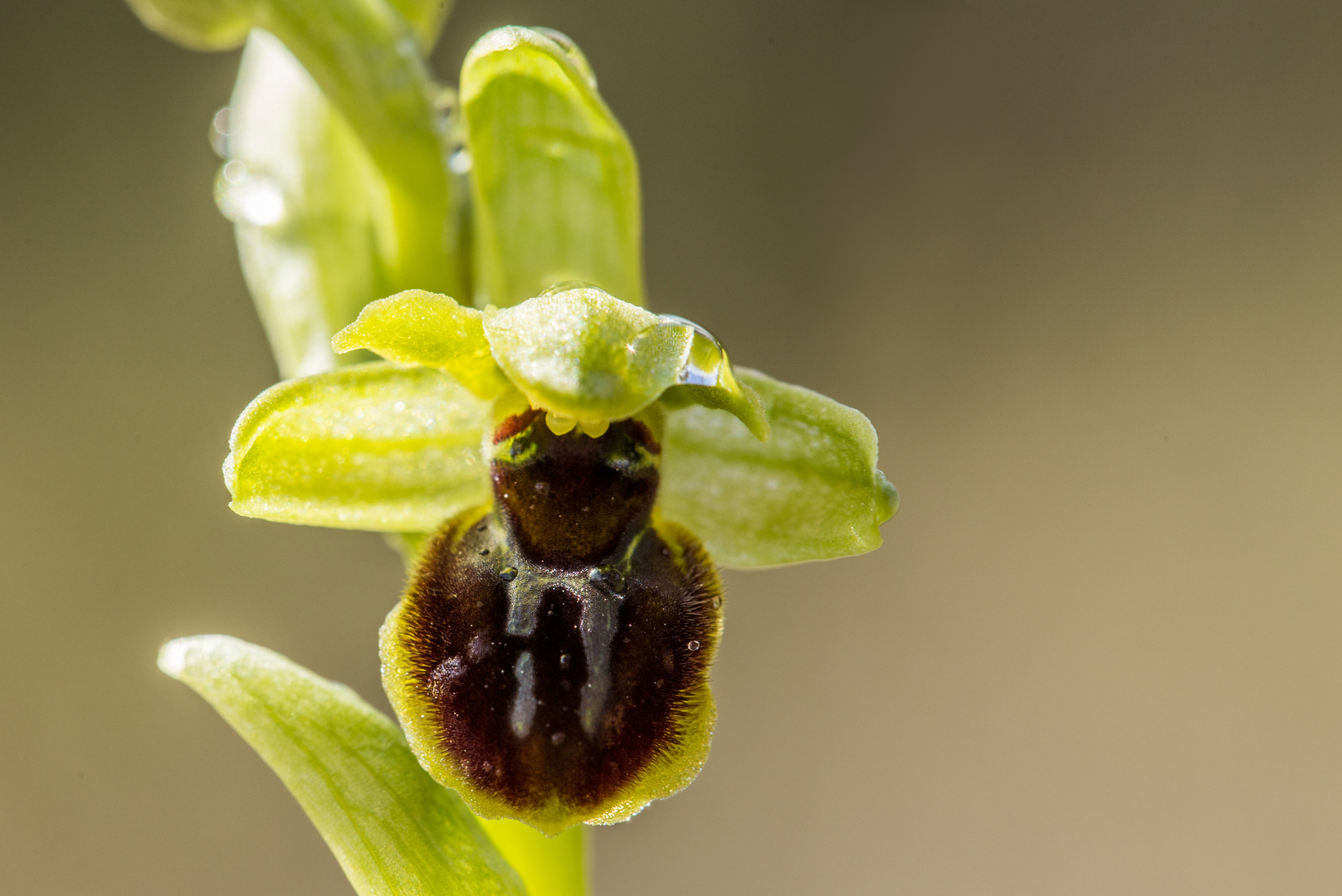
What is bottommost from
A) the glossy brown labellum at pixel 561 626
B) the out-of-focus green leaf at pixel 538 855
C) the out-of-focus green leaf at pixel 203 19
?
the out-of-focus green leaf at pixel 538 855

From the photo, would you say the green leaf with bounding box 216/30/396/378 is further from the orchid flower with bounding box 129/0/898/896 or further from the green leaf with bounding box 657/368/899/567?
the green leaf with bounding box 657/368/899/567

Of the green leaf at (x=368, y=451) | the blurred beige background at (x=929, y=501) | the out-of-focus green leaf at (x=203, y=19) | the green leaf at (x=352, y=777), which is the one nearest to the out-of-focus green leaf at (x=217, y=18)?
the out-of-focus green leaf at (x=203, y=19)

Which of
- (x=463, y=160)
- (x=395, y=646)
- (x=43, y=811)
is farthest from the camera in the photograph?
(x=43, y=811)

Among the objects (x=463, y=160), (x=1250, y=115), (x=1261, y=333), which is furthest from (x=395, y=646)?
(x=1250, y=115)

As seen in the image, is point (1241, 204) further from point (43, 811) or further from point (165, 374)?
point (43, 811)

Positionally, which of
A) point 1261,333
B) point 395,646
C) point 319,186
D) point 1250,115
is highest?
point 1250,115

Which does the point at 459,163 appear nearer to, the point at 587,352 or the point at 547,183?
the point at 547,183

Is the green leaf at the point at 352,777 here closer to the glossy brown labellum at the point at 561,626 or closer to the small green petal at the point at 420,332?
the glossy brown labellum at the point at 561,626
